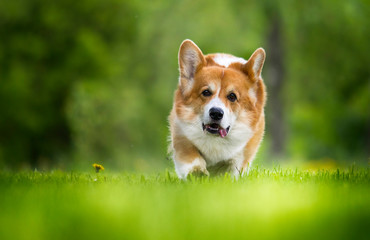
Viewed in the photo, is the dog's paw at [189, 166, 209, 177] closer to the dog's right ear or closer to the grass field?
the grass field

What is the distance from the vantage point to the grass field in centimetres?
278

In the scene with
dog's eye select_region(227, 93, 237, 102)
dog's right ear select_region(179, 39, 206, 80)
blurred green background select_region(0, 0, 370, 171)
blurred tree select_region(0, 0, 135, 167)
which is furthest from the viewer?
blurred tree select_region(0, 0, 135, 167)

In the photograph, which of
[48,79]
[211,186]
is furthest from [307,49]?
[211,186]

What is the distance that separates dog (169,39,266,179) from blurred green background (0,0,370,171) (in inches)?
264

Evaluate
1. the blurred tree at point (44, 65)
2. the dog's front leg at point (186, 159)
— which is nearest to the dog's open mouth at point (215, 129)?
the dog's front leg at point (186, 159)

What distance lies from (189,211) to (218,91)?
6.50 ft

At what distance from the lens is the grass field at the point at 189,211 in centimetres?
278

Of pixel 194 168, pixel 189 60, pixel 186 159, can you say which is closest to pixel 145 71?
pixel 189 60

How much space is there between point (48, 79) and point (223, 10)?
8068 mm

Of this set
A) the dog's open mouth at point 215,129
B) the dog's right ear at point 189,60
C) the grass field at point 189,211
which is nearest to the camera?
the grass field at point 189,211

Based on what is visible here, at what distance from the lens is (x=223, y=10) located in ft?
48.1

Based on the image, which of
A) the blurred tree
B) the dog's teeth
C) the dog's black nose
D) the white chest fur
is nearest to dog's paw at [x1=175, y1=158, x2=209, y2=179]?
the white chest fur

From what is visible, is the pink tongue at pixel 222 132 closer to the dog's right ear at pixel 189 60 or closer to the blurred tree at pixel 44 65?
the dog's right ear at pixel 189 60

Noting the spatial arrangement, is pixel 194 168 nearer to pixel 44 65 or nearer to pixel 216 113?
pixel 216 113
